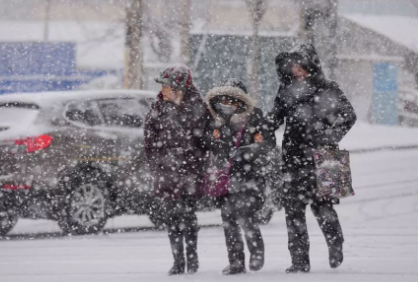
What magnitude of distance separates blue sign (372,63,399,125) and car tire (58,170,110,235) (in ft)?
92.8

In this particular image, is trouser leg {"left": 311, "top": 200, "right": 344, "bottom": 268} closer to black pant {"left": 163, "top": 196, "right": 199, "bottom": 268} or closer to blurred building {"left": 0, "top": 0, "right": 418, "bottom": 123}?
black pant {"left": 163, "top": 196, "right": 199, "bottom": 268}

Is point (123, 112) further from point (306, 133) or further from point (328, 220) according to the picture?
point (328, 220)

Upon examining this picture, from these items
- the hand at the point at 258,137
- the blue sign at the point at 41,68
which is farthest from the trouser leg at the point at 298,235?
the blue sign at the point at 41,68

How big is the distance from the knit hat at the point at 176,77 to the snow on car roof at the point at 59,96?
11.2 feet

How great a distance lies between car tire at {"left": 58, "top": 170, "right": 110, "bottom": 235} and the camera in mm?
10906

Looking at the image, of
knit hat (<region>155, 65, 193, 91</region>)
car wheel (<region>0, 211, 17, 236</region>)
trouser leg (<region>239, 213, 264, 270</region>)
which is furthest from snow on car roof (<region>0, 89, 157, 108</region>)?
trouser leg (<region>239, 213, 264, 270</region>)

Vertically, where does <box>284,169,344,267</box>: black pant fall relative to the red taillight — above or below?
below

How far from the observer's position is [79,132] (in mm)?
10977

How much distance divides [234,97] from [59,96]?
3.79 m

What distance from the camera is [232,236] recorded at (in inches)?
311

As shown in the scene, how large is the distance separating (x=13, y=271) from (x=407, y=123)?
31535mm

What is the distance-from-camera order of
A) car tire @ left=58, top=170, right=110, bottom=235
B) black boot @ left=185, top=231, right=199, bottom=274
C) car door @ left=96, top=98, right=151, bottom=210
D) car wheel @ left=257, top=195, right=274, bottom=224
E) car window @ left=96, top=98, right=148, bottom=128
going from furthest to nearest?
car wheel @ left=257, top=195, right=274, bottom=224, car window @ left=96, top=98, right=148, bottom=128, car door @ left=96, top=98, right=151, bottom=210, car tire @ left=58, top=170, right=110, bottom=235, black boot @ left=185, top=231, right=199, bottom=274

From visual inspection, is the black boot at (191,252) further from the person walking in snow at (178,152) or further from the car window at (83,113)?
the car window at (83,113)

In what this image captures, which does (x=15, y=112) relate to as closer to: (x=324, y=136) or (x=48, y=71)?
(x=324, y=136)
